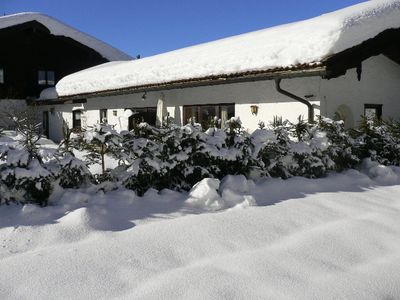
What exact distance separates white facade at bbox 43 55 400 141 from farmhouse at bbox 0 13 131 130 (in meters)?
13.3

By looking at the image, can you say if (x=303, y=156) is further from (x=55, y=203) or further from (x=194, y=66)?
(x=194, y=66)

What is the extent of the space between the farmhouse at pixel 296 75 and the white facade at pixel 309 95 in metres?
0.02

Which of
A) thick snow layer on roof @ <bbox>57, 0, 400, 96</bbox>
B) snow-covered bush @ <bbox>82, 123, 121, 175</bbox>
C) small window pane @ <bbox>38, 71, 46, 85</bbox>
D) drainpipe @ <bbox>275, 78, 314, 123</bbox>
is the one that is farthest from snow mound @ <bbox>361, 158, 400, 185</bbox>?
small window pane @ <bbox>38, 71, 46, 85</bbox>

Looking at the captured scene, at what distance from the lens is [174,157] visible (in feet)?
17.4

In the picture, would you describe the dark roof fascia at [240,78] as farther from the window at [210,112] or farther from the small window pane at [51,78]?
the small window pane at [51,78]

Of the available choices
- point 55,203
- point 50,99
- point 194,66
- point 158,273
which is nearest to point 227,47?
point 194,66

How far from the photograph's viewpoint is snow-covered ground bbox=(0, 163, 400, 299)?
289 centimetres

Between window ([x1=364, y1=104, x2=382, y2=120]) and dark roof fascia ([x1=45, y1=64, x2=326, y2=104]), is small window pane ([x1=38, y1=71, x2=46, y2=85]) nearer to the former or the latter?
dark roof fascia ([x1=45, y1=64, x2=326, y2=104])

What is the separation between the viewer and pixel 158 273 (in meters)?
3.10

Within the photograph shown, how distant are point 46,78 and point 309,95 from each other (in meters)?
19.6

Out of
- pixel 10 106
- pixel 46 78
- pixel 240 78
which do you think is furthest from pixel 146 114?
pixel 46 78

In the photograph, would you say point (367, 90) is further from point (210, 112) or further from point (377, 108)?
point (210, 112)

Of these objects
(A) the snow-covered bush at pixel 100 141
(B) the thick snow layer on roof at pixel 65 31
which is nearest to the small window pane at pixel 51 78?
(B) the thick snow layer on roof at pixel 65 31

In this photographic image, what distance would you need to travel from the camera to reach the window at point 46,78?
76.4 feet
